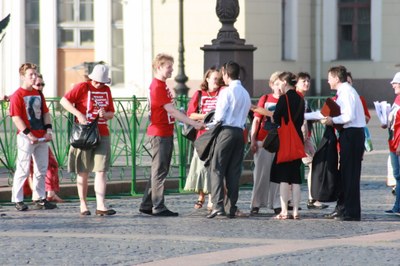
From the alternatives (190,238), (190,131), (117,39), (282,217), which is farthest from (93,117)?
(117,39)

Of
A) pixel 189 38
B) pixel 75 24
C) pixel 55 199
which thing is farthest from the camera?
pixel 75 24

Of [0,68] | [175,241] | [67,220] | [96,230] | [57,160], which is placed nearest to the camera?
[175,241]

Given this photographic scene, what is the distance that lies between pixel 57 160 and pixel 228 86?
3660mm

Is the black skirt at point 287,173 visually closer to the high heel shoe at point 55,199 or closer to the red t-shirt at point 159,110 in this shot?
the red t-shirt at point 159,110

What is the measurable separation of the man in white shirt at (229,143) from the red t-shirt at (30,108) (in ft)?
6.81

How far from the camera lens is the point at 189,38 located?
143 feet

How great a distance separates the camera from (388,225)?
15266 millimetres

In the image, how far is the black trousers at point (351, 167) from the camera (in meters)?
15.8

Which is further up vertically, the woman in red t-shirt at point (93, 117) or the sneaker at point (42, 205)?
the woman in red t-shirt at point (93, 117)

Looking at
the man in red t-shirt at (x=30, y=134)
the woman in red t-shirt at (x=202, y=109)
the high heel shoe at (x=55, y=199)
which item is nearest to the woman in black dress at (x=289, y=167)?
the woman in red t-shirt at (x=202, y=109)

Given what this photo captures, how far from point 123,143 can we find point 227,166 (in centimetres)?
350

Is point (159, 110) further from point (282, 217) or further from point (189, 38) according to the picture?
point (189, 38)

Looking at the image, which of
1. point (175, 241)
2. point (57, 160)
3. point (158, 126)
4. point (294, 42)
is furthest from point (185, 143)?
point (294, 42)

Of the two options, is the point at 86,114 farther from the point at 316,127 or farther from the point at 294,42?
the point at 294,42
